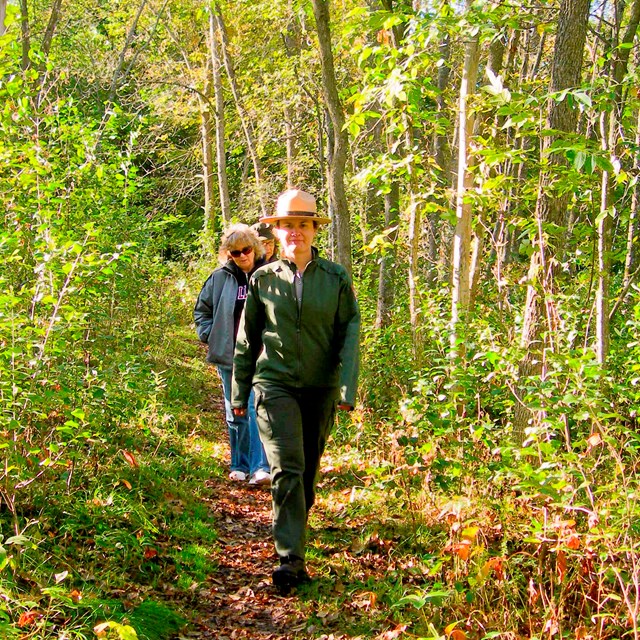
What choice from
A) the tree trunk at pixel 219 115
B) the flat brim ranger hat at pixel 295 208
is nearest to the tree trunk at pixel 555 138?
the flat brim ranger hat at pixel 295 208

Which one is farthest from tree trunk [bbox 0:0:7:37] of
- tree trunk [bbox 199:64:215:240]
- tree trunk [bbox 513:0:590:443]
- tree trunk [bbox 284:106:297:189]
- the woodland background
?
tree trunk [bbox 199:64:215:240]

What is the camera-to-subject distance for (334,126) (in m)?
8.45

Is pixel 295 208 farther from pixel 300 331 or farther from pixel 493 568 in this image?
pixel 493 568

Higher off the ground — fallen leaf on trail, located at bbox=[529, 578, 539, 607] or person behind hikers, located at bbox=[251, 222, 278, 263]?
person behind hikers, located at bbox=[251, 222, 278, 263]

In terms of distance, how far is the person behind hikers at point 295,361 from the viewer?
16.5 ft

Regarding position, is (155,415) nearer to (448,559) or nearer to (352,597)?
(352,597)

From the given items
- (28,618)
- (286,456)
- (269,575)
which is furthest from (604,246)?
(28,618)

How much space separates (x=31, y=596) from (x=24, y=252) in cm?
298

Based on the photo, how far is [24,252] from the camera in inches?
237

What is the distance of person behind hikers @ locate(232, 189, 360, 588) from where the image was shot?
5.02m

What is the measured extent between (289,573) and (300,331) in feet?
5.25

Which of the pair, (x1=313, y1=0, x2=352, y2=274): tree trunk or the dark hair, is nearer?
the dark hair

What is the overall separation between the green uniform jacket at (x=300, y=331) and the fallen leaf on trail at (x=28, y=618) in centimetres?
195

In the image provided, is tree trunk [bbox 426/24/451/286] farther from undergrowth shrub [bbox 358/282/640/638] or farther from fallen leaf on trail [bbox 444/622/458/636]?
fallen leaf on trail [bbox 444/622/458/636]
